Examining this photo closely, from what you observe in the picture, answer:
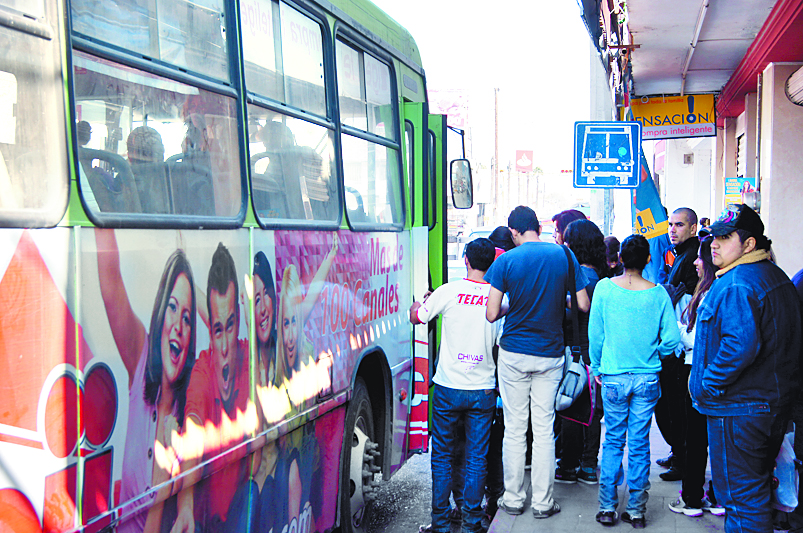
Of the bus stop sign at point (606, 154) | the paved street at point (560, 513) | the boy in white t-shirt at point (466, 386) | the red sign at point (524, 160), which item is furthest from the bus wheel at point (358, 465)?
the red sign at point (524, 160)

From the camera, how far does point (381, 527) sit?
17.8 feet

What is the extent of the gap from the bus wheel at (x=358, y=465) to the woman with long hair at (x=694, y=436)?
2017 mm

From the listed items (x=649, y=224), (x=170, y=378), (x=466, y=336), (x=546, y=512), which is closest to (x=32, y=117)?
(x=170, y=378)

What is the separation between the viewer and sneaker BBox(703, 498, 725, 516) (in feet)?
16.3

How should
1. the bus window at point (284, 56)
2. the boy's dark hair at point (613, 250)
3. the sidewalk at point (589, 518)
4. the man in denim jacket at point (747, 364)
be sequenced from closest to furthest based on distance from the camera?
1. the bus window at point (284, 56)
2. the man in denim jacket at point (747, 364)
3. the sidewalk at point (589, 518)
4. the boy's dark hair at point (613, 250)

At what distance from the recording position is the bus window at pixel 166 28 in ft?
7.94

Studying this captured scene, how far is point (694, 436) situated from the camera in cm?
486

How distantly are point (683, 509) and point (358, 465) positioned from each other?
7.11ft

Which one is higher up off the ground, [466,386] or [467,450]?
[466,386]

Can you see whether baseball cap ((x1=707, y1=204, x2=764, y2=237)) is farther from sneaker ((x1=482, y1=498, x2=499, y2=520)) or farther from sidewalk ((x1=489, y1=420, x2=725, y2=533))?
sneaker ((x1=482, y1=498, x2=499, y2=520))

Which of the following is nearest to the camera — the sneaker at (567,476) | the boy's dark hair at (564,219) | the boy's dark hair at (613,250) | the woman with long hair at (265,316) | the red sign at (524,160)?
the woman with long hair at (265,316)

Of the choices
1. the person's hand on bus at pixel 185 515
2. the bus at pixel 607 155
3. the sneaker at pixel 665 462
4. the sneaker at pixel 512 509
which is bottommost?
the sneaker at pixel 665 462

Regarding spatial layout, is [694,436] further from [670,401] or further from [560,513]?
[560,513]

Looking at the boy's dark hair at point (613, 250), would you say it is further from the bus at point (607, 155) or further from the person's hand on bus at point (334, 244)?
the bus at point (607, 155)
